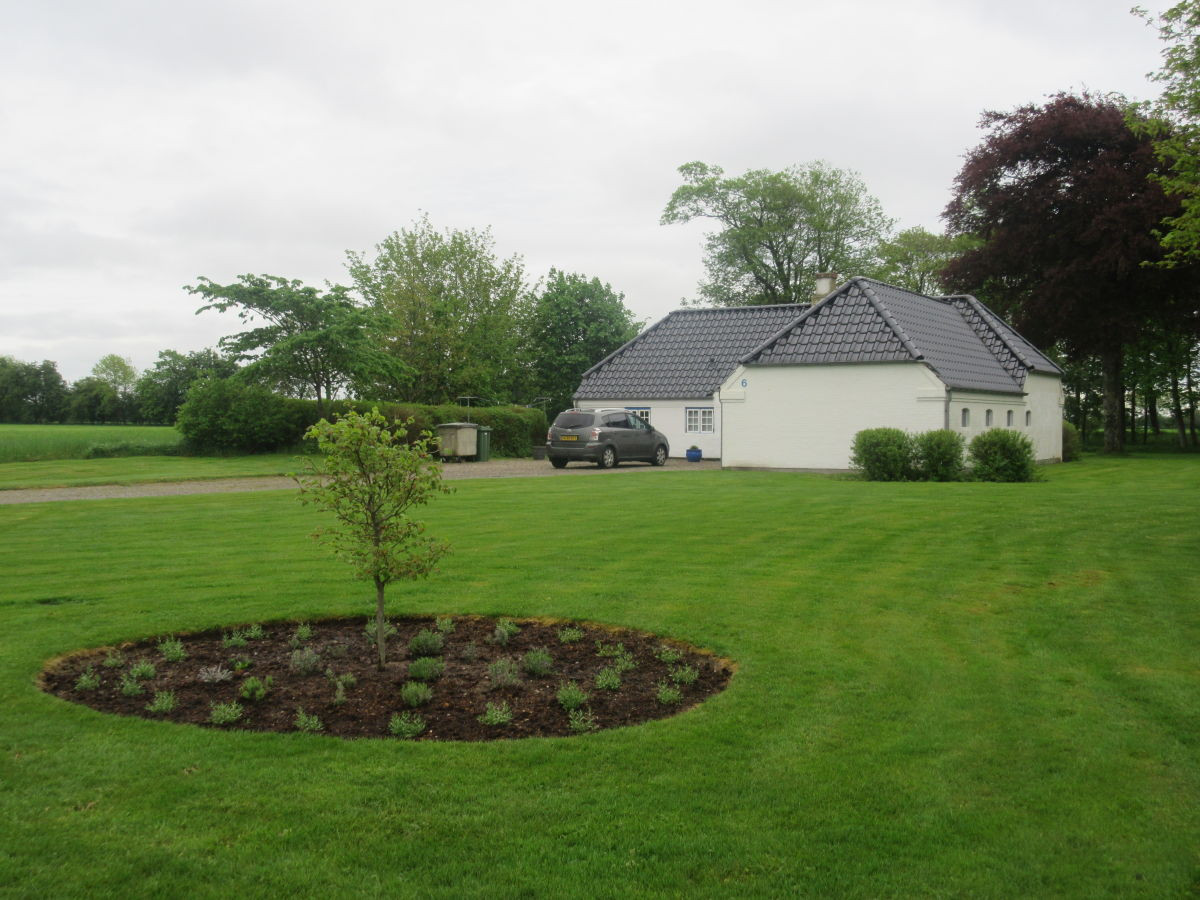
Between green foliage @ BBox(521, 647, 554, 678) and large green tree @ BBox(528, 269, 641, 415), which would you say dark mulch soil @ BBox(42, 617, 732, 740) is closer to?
green foliage @ BBox(521, 647, 554, 678)

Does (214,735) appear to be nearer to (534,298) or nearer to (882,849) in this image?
(882,849)

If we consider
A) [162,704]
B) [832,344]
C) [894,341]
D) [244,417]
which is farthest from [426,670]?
[244,417]

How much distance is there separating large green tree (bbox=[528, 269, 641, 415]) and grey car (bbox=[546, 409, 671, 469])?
2571 cm

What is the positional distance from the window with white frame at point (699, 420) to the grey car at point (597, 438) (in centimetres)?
750

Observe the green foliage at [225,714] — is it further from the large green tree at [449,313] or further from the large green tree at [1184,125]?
the large green tree at [449,313]

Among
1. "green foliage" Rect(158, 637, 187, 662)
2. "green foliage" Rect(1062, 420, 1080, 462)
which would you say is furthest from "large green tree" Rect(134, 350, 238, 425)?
"green foliage" Rect(158, 637, 187, 662)

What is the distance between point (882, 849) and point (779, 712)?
1.65 metres

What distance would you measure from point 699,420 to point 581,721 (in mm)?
32822

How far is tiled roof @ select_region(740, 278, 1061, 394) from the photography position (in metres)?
26.5

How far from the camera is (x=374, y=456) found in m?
6.49

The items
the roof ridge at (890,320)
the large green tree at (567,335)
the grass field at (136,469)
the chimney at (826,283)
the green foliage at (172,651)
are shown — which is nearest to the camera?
the green foliage at (172,651)

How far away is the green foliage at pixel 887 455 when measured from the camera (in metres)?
22.0

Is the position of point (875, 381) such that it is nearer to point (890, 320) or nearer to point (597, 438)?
point (890, 320)

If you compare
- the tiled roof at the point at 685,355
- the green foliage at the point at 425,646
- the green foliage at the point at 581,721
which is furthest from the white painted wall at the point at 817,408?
the green foliage at the point at 581,721
